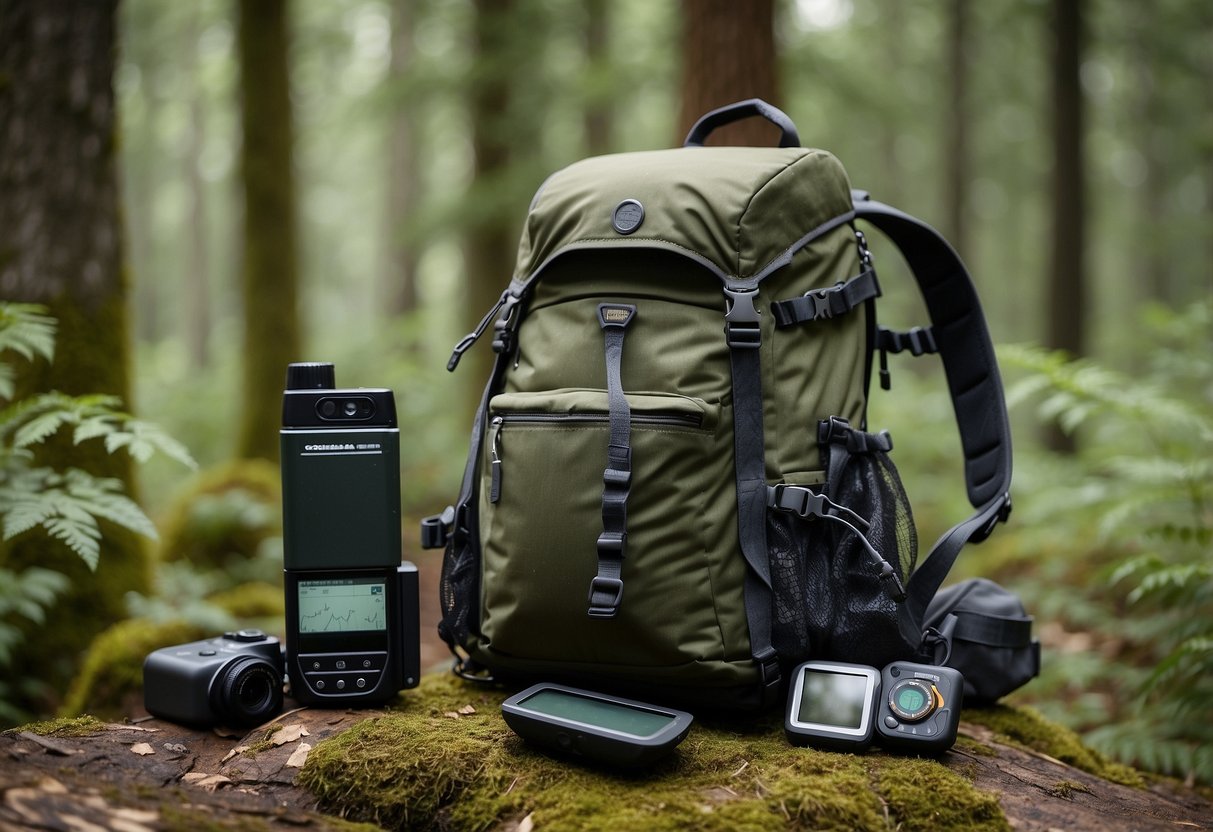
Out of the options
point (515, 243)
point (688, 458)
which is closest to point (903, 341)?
point (688, 458)

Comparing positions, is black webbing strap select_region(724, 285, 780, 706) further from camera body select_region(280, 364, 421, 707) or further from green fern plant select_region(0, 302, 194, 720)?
green fern plant select_region(0, 302, 194, 720)

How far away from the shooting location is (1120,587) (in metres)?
5.57

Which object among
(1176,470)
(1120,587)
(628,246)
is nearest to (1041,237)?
(1120,587)

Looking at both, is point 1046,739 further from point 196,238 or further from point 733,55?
point 196,238

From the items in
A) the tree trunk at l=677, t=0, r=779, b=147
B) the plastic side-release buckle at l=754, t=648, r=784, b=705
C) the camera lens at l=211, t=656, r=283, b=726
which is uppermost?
the tree trunk at l=677, t=0, r=779, b=147

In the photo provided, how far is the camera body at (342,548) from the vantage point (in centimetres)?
250

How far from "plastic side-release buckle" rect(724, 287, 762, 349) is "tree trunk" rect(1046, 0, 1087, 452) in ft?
28.9

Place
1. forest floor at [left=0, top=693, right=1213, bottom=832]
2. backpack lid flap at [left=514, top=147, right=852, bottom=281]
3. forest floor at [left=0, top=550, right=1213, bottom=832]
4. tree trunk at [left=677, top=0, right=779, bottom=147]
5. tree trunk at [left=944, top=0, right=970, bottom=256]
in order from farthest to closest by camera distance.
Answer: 1. tree trunk at [left=944, top=0, right=970, bottom=256]
2. tree trunk at [left=677, top=0, right=779, bottom=147]
3. backpack lid flap at [left=514, top=147, right=852, bottom=281]
4. forest floor at [left=0, top=550, right=1213, bottom=832]
5. forest floor at [left=0, top=693, right=1213, bottom=832]

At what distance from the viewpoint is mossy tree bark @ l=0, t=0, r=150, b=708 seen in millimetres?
3854

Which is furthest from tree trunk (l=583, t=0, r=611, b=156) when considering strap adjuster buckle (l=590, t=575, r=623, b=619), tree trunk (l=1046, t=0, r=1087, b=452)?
strap adjuster buckle (l=590, t=575, r=623, b=619)

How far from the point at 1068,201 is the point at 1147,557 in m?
8.01

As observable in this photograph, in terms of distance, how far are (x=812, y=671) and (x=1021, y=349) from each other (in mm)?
2191

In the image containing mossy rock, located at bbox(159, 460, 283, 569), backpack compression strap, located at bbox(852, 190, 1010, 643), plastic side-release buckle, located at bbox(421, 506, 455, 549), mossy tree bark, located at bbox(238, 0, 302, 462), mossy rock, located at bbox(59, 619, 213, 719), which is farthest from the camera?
mossy tree bark, located at bbox(238, 0, 302, 462)

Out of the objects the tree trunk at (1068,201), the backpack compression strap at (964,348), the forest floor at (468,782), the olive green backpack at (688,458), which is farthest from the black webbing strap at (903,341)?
the tree trunk at (1068,201)
